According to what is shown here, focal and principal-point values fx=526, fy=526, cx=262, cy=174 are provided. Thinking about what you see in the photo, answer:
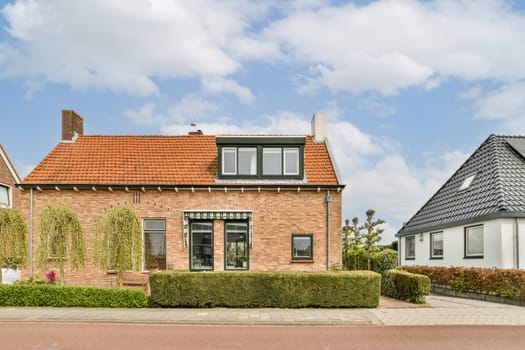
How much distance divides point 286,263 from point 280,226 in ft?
5.31

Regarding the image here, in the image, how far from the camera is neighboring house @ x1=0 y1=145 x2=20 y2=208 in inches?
1244

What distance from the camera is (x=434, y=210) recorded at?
3002 centimetres

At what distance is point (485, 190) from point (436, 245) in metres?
5.50

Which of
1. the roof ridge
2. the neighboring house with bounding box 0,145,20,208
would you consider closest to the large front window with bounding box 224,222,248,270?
the roof ridge

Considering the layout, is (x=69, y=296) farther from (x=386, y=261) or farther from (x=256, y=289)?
(x=386, y=261)

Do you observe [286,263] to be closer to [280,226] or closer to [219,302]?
[280,226]

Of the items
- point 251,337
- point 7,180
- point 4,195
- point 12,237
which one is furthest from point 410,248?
point 7,180

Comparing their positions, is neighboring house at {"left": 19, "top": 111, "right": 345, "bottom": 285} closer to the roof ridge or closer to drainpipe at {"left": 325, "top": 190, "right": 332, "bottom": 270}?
drainpipe at {"left": 325, "top": 190, "right": 332, "bottom": 270}

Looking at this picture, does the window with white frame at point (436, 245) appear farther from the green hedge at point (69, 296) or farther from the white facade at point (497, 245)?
the green hedge at point (69, 296)

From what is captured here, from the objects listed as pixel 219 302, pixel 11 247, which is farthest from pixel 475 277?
pixel 11 247

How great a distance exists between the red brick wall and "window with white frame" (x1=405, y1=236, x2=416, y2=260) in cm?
1163

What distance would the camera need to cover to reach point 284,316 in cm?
1527

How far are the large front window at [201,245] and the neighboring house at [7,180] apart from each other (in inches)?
593

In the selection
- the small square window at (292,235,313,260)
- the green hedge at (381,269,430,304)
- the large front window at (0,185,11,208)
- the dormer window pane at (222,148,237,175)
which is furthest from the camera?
the large front window at (0,185,11,208)
